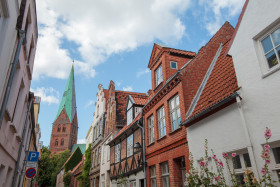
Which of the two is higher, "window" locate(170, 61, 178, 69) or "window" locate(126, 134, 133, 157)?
"window" locate(170, 61, 178, 69)

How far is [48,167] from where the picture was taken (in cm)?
5125

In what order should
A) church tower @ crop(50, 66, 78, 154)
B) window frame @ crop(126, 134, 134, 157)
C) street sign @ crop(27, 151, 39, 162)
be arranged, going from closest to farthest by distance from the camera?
street sign @ crop(27, 151, 39, 162) → window frame @ crop(126, 134, 134, 157) → church tower @ crop(50, 66, 78, 154)

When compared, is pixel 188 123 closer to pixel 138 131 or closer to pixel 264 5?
pixel 264 5

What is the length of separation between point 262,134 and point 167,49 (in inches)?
318

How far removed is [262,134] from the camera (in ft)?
18.0

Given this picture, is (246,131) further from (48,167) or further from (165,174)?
(48,167)

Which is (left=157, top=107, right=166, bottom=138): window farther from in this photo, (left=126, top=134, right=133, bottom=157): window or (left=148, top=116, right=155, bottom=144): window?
(left=126, top=134, right=133, bottom=157): window

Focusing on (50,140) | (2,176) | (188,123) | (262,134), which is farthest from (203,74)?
(50,140)

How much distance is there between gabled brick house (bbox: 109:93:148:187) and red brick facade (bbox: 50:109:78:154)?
75.4m

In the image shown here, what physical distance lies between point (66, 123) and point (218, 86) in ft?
295

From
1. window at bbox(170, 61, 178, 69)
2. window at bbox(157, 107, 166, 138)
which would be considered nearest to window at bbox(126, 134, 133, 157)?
window at bbox(157, 107, 166, 138)

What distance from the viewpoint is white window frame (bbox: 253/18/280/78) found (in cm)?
559

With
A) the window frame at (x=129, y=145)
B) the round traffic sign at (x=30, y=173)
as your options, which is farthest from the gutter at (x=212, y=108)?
the window frame at (x=129, y=145)

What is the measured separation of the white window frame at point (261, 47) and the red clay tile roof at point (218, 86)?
0.99 m
